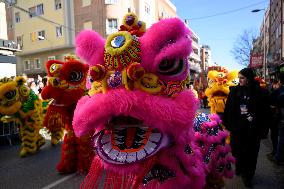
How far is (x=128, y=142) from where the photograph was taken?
1.86 metres

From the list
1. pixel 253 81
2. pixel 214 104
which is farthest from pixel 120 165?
pixel 214 104

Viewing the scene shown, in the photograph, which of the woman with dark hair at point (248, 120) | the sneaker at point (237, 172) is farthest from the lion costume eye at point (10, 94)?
the sneaker at point (237, 172)

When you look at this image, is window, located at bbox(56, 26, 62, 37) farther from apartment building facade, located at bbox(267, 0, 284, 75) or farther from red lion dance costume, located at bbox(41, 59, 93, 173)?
red lion dance costume, located at bbox(41, 59, 93, 173)

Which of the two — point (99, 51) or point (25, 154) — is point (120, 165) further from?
point (25, 154)

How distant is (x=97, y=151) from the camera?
1907 millimetres

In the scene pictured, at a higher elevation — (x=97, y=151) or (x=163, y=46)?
(x=163, y=46)

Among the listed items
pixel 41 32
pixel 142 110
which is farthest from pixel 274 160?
pixel 41 32

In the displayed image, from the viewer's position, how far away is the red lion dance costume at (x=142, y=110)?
5.79ft

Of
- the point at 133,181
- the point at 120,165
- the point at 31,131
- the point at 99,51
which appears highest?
the point at 99,51

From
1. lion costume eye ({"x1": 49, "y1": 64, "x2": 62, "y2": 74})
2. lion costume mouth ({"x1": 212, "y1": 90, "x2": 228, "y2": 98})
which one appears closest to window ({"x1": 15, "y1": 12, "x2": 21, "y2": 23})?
lion costume mouth ({"x1": 212, "y1": 90, "x2": 228, "y2": 98})

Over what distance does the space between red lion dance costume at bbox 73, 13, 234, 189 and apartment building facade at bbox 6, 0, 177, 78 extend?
24.7 m

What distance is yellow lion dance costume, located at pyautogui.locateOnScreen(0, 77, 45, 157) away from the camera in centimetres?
669

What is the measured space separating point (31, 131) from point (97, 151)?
558 cm

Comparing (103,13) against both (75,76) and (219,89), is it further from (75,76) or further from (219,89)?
(75,76)
